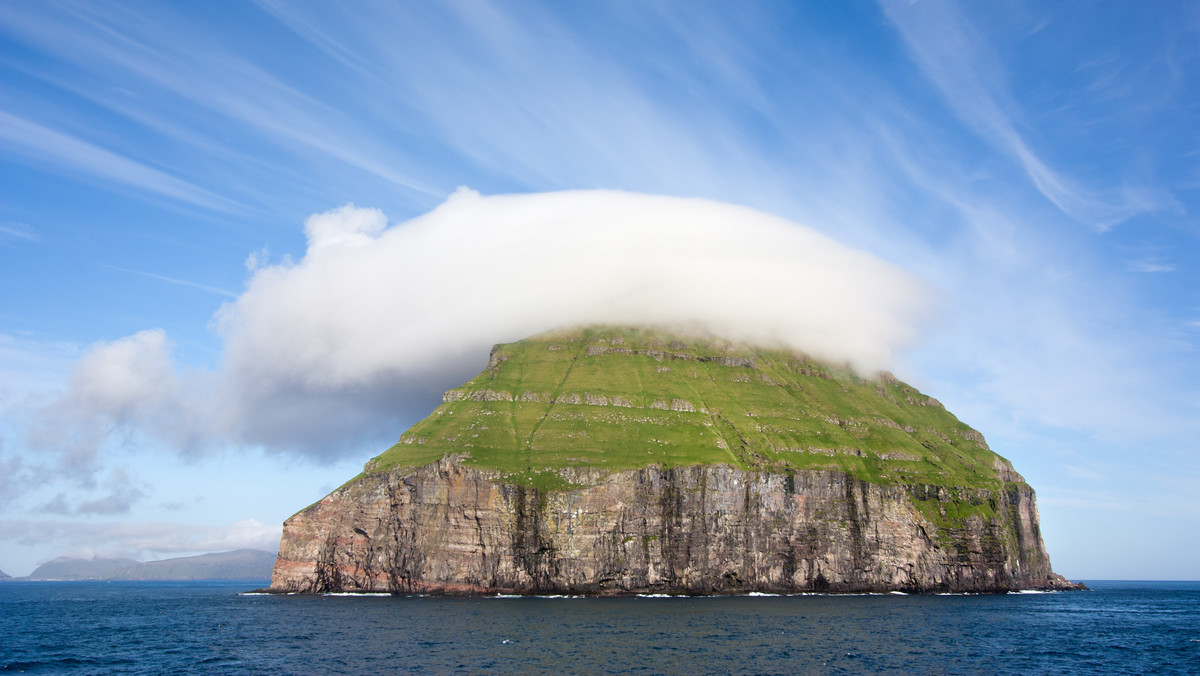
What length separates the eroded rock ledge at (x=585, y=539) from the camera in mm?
172375

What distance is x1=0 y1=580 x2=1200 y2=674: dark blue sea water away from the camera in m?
73.8

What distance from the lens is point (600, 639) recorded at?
9088cm

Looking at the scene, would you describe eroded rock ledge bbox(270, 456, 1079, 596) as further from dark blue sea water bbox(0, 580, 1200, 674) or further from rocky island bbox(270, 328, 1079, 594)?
dark blue sea water bbox(0, 580, 1200, 674)

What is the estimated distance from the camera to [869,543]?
19262 centimetres

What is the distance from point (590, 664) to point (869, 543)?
139 meters

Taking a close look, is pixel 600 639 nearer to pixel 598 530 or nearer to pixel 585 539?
pixel 585 539

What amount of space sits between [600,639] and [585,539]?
84181 millimetres

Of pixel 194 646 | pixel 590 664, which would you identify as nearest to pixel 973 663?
pixel 590 664

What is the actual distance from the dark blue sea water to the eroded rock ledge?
23481mm

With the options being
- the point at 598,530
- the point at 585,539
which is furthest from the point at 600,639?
the point at 598,530

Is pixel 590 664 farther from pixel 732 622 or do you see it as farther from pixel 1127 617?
pixel 1127 617

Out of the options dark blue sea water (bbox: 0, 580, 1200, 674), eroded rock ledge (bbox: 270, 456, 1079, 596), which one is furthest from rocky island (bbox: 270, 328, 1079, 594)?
dark blue sea water (bbox: 0, 580, 1200, 674)

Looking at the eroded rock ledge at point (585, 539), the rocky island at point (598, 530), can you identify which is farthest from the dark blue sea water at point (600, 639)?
the rocky island at point (598, 530)

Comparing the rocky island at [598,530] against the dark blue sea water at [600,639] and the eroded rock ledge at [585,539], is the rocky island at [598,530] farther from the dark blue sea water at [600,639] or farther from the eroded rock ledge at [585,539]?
the dark blue sea water at [600,639]
